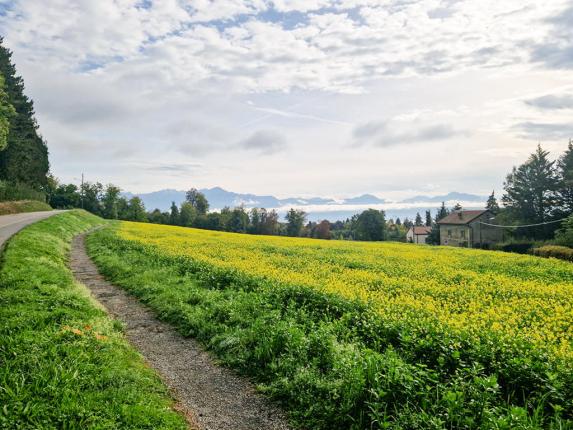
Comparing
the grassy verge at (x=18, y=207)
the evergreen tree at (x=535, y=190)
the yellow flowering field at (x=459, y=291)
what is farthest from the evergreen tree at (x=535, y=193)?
the grassy verge at (x=18, y=207)

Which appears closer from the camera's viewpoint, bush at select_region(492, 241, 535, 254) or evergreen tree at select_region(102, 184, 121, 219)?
bush at select_region(492, 241, 535, 254)

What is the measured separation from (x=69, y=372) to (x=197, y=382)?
218 cm

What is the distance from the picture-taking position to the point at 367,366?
21.0 ft

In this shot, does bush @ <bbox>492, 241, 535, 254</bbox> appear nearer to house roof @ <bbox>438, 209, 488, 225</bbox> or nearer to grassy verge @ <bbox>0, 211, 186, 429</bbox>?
house roof @ <bbox>438, 209, 488, 225</bbox>

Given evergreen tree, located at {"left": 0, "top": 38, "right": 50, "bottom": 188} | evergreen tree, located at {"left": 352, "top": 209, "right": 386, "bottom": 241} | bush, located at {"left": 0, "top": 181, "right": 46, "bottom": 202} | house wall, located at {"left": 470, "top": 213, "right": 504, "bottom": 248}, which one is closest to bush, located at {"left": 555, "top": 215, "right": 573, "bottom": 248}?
house wall, located at {"left": 470, "top": 213, "right": 504, "bottom": 248}

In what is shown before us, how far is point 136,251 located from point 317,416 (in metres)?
17.9

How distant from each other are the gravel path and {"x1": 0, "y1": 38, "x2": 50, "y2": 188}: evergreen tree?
55163 millimetres

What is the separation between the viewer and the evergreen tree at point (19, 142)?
5559cm

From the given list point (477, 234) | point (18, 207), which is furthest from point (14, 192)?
point (477, 234)

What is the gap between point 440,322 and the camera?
27.9 feet

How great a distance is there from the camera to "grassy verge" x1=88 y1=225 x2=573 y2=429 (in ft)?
17.5

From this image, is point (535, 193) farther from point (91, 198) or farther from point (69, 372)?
point (91, 198)

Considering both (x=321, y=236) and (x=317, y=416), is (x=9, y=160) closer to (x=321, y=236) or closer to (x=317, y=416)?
(x=317, y=416)

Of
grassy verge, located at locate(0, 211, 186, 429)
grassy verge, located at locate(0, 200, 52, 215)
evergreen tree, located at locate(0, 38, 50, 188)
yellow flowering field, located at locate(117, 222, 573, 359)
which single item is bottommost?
grassy verge, located at locate(0, 211, 186, 429)
